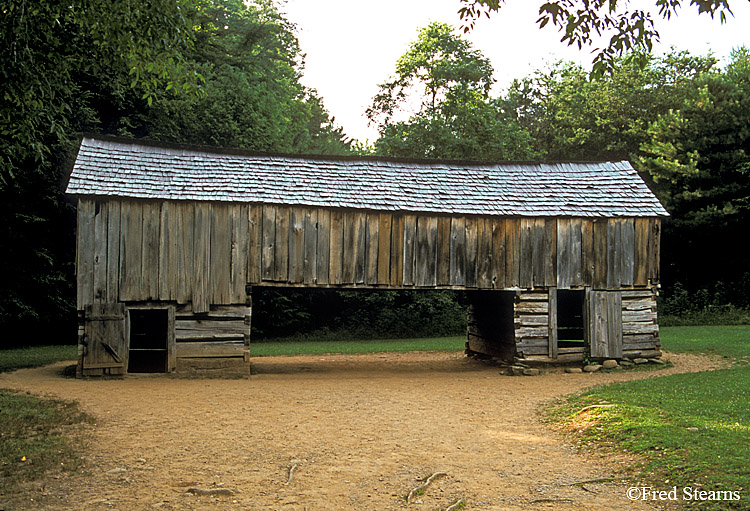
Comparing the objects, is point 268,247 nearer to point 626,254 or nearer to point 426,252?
point 426,252

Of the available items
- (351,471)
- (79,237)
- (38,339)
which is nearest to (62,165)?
(38,339)

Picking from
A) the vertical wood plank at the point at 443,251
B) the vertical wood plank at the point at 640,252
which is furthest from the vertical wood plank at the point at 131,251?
the vertical wood plank at the point at 640,252

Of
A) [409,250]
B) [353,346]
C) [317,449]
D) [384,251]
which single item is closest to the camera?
[317,449]

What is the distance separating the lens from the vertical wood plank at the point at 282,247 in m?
17.6

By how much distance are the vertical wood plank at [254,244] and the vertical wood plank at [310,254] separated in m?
1.15

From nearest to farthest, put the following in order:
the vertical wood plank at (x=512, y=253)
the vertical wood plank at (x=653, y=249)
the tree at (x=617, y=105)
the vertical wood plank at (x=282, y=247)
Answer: the vertical wood plank at (x=282, y=247) < the vertical wood plank at (x=512, y=253) < the vertical wood plank at (x=653, y=249) < the tree at (x=617, y=105)

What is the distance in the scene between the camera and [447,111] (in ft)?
142

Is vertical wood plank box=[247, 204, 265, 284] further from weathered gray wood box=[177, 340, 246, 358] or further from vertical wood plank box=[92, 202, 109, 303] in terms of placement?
vertical wood plank box=[92, 202, 109, 303]

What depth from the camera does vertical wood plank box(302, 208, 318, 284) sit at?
17750mm

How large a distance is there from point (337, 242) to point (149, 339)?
10.4m

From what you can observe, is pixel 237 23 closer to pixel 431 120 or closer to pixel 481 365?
pixel 431 120

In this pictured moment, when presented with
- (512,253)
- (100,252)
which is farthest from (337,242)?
(100,252)

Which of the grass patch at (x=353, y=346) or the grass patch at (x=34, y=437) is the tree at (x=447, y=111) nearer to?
the grass patch at (x=353, y=346)

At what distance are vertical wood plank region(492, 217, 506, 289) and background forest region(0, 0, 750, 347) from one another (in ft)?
20.6
